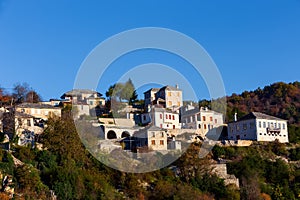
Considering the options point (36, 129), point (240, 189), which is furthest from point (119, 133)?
point (240, 189)

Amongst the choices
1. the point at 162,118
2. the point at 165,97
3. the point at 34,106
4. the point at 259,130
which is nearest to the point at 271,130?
the point at 259,130

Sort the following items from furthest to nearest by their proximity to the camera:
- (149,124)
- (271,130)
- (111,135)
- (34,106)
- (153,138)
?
(271,130) → (149,124) → (34,106) → (111,135) → (153,138)

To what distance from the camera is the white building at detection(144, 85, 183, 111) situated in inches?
2464

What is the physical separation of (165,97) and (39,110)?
13.7m

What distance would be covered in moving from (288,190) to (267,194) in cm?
227

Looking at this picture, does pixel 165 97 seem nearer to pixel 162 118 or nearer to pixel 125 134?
pixel 162 118

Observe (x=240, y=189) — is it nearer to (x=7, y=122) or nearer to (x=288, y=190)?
(x=288, y=190)

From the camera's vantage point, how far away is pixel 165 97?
63031mm

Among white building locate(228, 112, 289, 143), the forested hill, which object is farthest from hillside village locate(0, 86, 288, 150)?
the forested hill

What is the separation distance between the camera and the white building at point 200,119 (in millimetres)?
57225

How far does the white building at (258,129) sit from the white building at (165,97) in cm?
735

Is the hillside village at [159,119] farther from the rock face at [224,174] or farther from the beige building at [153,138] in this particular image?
the rock face at [224,174]

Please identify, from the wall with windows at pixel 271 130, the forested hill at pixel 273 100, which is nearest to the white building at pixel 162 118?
the wall with windows at pixel 271 130

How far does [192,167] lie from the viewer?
45000 mm
